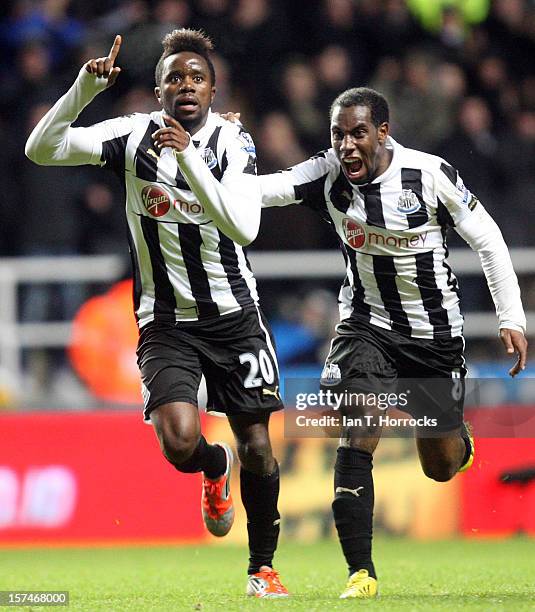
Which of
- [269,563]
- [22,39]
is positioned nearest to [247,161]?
[269,563]

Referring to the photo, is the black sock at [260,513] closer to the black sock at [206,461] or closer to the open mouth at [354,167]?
the black sock at [206,461]

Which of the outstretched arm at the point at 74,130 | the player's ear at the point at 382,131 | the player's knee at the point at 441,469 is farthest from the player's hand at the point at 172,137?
the player's knee at the point at 441,469

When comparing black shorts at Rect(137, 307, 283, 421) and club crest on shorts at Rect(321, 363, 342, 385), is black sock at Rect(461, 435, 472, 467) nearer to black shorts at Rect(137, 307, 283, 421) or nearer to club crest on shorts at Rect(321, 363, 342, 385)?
club crest on shorts at Rect(321, 363, 342, 385)

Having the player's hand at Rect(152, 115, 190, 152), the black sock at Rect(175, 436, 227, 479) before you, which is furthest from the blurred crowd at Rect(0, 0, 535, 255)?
the player's hand at Rect(152, 115, 190, 152)

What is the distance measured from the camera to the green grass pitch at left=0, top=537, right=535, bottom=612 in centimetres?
529

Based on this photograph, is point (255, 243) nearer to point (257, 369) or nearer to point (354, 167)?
point (257, 369)

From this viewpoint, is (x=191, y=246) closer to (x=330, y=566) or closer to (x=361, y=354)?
(x=361, y=354)

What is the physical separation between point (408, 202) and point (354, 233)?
0.86 ft

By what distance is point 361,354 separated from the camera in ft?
19.1

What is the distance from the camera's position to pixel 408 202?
5828mm

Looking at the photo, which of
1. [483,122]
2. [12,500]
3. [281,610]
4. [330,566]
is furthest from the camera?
[483,122]

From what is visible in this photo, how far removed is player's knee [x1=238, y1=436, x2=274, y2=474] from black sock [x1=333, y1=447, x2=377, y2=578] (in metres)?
0.40

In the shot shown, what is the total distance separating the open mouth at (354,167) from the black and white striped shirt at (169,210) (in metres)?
0.38

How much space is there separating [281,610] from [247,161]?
6.03ft
